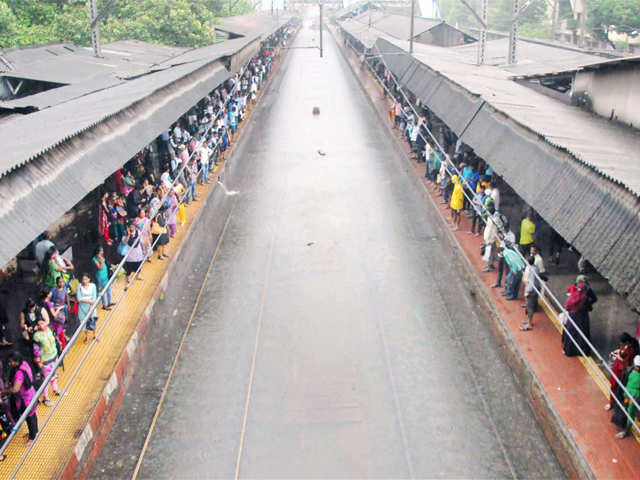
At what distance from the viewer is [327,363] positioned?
37.8ft

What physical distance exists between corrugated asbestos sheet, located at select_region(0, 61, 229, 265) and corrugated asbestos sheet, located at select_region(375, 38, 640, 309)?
7353mm

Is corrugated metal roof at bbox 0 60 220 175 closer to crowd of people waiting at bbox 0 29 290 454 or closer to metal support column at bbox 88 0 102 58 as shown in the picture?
crowd of people waiting at bbox 0 29 290 454

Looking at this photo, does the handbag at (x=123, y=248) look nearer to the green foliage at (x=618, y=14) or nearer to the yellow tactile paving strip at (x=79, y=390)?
the yellow tactile paving strip at (x=79, y=390)

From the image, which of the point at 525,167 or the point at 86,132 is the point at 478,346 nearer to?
the point at 525,167

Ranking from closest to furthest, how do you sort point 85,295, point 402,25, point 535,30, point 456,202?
1. point 85,295
2. point 456,202
3. point 402,25
4. point 535,30

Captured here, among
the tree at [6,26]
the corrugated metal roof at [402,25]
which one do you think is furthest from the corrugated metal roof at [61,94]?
the corrugated metal roof at [402,25]

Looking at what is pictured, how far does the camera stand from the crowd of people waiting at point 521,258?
8.88 m

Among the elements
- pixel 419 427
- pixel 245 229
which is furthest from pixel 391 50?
pixel 419 427

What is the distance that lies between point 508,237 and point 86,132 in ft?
26.3

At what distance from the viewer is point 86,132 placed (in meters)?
11.8

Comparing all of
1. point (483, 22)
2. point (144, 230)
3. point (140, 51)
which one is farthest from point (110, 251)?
point (140, 51)

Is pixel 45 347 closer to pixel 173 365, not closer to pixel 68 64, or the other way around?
pixel 173 365

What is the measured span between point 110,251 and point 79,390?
17.0 feet

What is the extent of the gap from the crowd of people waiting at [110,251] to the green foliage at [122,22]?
11.8 m
